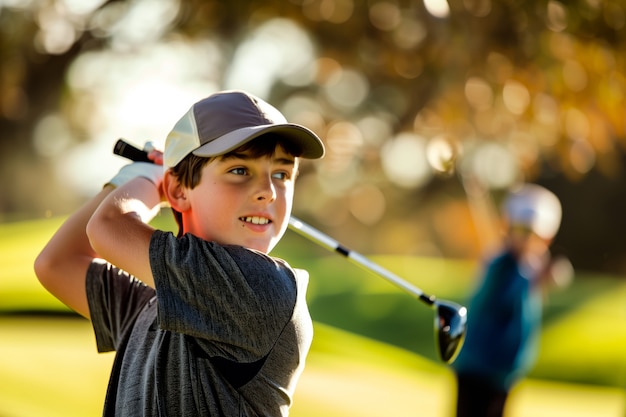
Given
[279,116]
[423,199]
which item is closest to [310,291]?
[279,116]

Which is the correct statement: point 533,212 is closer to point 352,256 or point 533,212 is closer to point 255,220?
point 352,256

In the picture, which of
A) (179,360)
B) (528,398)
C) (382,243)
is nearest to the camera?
(179,360)

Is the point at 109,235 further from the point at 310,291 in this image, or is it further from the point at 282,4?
the point at 310,291

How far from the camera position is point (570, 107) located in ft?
25.6

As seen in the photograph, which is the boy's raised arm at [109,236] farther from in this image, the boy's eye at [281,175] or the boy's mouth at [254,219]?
the boy's eye at [281,175]

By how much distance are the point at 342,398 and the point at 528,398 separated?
254cm

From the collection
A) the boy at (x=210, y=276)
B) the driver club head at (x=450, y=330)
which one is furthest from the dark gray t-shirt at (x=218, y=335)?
the driver club head at (x=450, y=330)

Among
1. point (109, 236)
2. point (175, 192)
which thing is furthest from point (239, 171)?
point (109, 236)

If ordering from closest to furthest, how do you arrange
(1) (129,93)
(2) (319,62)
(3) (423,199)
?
(2) (319,62) < (1) (129,93) < (3) (423,199)

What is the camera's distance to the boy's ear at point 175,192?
2154mm

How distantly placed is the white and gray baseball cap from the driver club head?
1047 millimetres

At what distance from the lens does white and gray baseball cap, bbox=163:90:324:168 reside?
2.01 meters

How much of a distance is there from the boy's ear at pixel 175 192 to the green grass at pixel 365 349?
2.54 meters

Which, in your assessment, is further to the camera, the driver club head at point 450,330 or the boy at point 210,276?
the driver club head at point 450,330
